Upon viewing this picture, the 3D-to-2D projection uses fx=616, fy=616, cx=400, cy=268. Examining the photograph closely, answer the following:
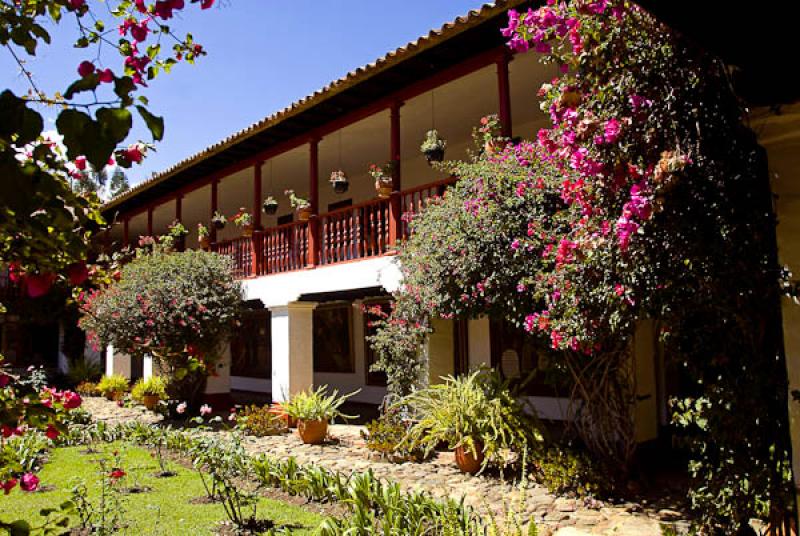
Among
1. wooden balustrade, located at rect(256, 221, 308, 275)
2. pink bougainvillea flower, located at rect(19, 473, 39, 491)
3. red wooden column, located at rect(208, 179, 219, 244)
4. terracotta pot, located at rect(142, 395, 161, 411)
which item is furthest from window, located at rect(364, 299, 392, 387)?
pink bougainvillea flower, located at rect(19, 473, 39, 491)

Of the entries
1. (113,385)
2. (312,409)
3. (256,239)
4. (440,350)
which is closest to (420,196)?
(440,350)

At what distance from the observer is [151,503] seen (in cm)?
635

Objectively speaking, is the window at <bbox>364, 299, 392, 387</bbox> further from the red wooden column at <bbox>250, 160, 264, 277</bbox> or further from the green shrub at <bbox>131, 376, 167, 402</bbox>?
the green shrub at <bbox>131, 376, 167, 402</bbox>

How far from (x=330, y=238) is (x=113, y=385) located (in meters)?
9.55

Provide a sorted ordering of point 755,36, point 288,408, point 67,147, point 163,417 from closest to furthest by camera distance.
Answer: point 67,147 → point 755,36 → point 288,408 → point 163,417

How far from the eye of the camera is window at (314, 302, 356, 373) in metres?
14.5

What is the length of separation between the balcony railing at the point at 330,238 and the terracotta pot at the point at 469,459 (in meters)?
3.01

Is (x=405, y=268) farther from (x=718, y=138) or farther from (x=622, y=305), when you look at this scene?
(x=718, y=138)

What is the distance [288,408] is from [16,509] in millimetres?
4256

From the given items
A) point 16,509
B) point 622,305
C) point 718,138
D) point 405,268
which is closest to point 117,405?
point 16,509

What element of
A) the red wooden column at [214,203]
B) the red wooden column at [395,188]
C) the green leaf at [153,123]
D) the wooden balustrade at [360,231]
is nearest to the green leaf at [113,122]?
the green leaf at [153,123]

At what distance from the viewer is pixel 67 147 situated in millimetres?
1178

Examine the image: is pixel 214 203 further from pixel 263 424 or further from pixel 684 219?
pixel 684 219

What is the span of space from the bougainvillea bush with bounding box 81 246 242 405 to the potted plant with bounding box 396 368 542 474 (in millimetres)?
4975
